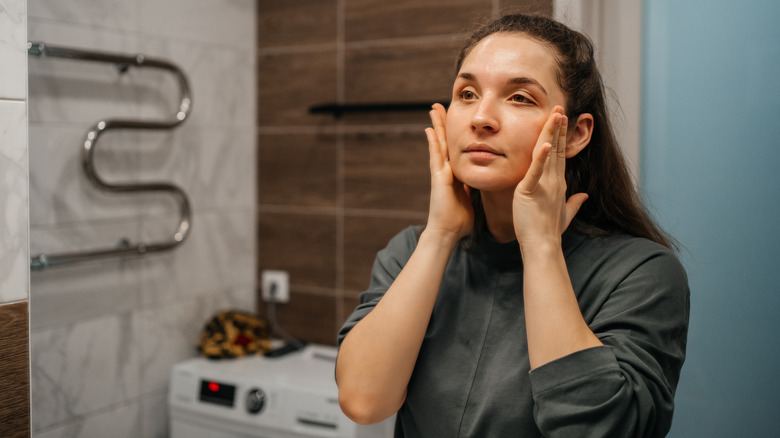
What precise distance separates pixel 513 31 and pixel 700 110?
0.61m

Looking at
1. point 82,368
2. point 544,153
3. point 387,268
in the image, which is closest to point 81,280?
point 82,368

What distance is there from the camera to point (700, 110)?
56.5 inches

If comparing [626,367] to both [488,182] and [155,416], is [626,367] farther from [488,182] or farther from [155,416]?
[155,416]

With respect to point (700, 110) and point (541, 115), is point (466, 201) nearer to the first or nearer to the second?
point (541, 115)

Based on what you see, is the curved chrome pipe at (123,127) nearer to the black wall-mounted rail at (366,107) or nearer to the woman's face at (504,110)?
the black wall-mounted rail at (366,107)

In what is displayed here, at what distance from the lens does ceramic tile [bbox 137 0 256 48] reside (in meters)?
2.11

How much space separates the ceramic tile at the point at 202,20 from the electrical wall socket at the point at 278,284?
856 mm

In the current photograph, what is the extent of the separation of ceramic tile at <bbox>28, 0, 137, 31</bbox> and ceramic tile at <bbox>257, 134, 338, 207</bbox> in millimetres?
678

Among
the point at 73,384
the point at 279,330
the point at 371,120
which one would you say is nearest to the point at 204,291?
the point at 279,330

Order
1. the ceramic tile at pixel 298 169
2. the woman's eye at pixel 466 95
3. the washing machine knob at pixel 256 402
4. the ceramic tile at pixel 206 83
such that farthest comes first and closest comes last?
the ceramic tile at pixel 298 169 → the ceramic tile at pixel 206 83 → the washing machine knob at pixel 256 402 → the woman's eye at pixel 466 95

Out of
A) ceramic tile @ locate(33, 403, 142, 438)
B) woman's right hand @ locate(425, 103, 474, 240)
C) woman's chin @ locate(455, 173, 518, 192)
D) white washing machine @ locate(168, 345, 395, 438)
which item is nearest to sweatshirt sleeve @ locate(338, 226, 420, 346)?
woman's right hand @ locate(425, 103, 474, 240)

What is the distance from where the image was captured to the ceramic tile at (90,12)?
5.88 feet

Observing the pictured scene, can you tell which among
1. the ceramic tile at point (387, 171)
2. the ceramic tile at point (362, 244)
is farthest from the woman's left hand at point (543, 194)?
the ceramic tile at point (362, 244)

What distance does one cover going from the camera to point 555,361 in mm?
868
